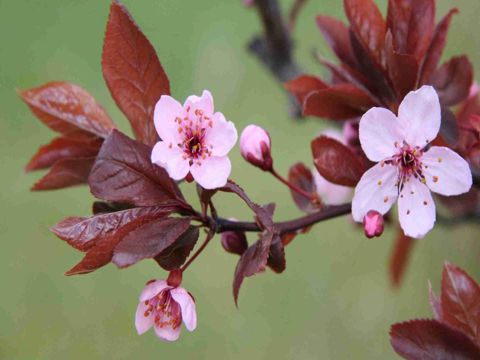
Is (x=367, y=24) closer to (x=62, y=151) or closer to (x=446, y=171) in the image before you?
(x=446, y=171)

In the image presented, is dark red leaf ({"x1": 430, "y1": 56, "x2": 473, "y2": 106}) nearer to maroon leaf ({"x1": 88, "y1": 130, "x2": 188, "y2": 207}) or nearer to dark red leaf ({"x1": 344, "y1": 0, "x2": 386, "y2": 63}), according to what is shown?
dark red leaf ({"x1": 344, "y1": 0, "x2": 386, "y2": 63})

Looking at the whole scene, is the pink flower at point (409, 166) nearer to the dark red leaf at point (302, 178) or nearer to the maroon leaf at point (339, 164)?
the maroon leaf at point (339, 164)

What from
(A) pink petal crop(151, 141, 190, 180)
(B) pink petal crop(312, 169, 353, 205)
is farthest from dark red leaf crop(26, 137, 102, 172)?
(B) pink petal crop(312, 169, 353, 205)

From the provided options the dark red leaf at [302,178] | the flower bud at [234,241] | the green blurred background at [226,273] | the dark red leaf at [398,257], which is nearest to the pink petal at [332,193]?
the dark red leaf at [398,257]

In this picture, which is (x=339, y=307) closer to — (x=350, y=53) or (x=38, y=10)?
(x=350, y=53)

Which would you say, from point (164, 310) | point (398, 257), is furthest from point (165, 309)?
point (398, 257)

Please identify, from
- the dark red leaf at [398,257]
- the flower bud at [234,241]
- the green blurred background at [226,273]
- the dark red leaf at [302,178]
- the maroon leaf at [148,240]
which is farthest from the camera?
the green blurred background at [226,273]

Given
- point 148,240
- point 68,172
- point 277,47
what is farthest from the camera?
point 277,47
